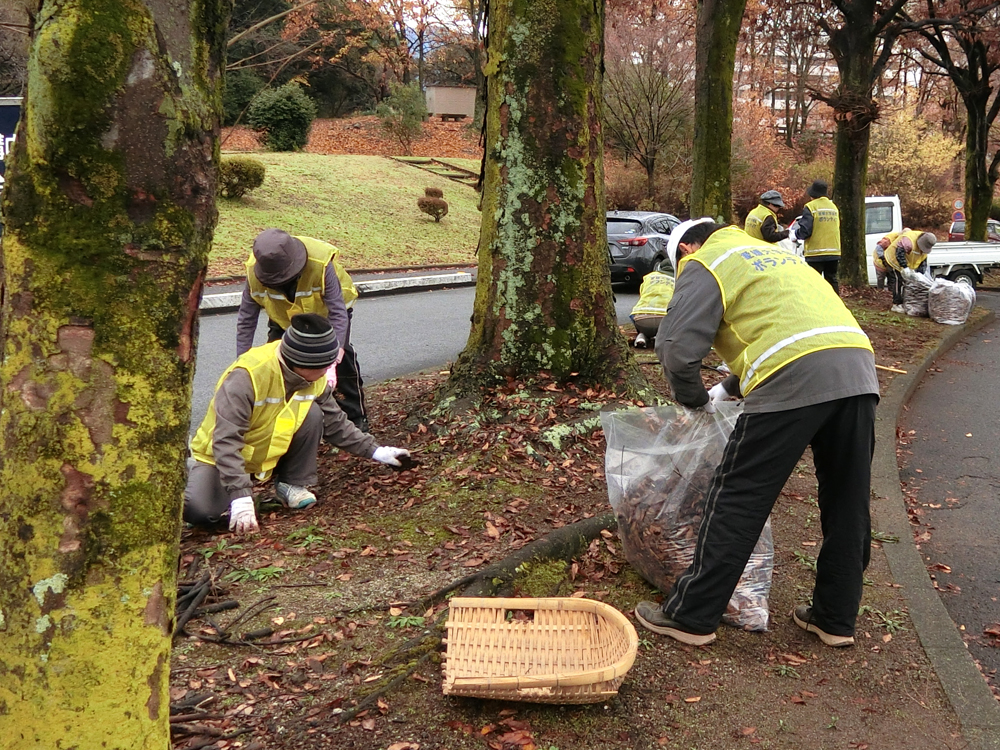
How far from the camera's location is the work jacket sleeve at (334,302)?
526 centimetres

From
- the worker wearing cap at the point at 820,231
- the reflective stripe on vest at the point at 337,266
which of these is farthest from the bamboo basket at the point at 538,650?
the worker wearing cap at the point at 820,231

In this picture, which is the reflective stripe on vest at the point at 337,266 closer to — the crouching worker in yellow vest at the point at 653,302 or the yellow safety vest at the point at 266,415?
the yellow safety vest at the point at 266,415

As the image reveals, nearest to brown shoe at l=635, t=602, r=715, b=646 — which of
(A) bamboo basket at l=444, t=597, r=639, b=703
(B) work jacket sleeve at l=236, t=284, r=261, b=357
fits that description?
(A) bamboo basket at l=444, t=597, r=639, b=703

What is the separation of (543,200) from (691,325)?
2.16 meters

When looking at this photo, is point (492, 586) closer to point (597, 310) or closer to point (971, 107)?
point (597, 310)

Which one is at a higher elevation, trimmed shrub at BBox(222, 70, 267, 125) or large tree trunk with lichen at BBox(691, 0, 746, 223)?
trimmed shrub at BBox(222, 70, 267, 125)

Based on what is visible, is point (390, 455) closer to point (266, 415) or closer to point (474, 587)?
point (266, 415)

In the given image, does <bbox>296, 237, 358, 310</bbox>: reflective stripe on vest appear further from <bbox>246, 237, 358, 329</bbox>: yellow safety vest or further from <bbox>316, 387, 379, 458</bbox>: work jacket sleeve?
<bbox>316, 387, 379, 458</bbox>: work jacket sleeve

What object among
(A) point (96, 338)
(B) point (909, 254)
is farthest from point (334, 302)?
(B) point (909, 254)

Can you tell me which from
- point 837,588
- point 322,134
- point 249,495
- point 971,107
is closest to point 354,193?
point 322,134

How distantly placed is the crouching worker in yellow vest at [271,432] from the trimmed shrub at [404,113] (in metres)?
30.0

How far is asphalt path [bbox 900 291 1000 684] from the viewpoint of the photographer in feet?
13.1

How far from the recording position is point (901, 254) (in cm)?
1229

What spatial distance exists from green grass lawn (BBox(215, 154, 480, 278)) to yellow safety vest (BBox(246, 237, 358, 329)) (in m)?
9.59
